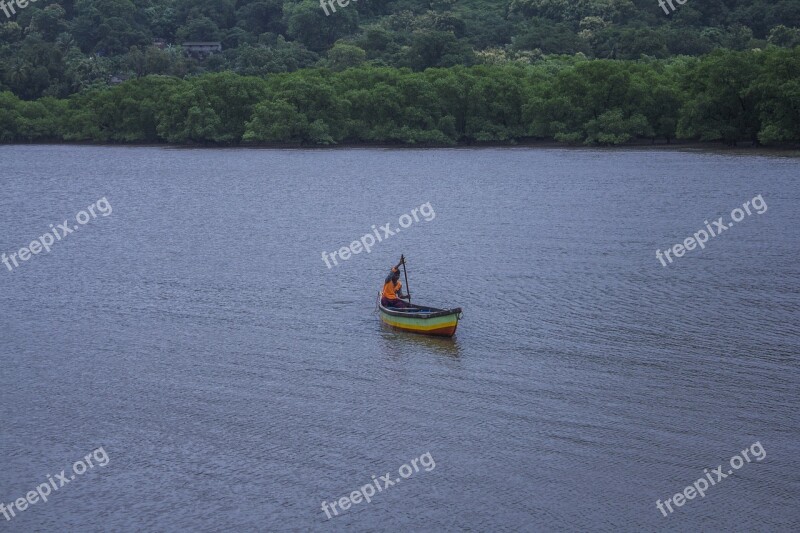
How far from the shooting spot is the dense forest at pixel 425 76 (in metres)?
106

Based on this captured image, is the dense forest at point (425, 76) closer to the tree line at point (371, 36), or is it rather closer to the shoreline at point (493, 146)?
the tree line at point (371, 36)

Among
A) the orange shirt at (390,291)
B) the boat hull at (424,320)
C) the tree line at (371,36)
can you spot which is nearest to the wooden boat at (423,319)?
the boat hull at (424,320)

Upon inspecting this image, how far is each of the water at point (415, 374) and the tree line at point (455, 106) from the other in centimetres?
3183

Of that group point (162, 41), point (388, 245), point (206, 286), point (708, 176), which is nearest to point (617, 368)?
point (206, 286)

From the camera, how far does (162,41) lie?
195m

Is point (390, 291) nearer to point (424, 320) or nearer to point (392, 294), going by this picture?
point (392, 294)

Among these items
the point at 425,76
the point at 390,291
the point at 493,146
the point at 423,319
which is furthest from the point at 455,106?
the point at 423,319

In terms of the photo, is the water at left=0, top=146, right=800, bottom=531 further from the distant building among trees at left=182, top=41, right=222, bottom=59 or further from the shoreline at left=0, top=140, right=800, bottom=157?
the distant building among trees at left=182, top=41, right=222, bottom=59

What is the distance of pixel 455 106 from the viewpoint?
11862 centimetres

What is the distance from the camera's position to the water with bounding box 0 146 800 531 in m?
24.6

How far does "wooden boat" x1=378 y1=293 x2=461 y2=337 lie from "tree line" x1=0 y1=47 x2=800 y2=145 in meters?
64.2

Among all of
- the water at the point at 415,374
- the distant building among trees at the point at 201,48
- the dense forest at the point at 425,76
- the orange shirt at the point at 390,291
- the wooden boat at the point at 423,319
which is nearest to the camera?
the water at the point at 415,374

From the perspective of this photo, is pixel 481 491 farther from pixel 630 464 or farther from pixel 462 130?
pixel 462 130

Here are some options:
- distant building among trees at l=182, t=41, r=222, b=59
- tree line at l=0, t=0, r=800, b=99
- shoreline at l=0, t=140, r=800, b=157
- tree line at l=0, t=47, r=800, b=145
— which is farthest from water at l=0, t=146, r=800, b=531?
Answer: distant building among trees at l=182, t=41, r=222, b=59
